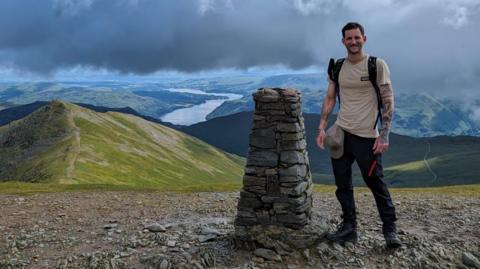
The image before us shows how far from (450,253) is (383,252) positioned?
2861 mm

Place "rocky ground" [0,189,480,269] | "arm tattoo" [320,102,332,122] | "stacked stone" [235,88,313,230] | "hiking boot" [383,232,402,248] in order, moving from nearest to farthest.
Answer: "arm tattoo" [320,102,332,122], "hiking boot" [383,232,402,248], "stacked stone" [235,88,313,230], "rocky ground" [0,189,480,269]

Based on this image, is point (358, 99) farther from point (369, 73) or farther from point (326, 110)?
point (326, 110)

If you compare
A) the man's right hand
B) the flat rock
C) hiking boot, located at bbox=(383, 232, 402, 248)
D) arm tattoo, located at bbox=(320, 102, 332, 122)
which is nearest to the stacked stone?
the flat rock

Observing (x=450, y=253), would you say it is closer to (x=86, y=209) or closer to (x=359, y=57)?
(x=359, y=57)

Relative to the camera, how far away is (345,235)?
17.2 metres

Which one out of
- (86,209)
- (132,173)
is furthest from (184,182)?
(86,209)

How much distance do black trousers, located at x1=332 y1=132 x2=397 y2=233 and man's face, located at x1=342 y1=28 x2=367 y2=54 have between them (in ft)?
9.24

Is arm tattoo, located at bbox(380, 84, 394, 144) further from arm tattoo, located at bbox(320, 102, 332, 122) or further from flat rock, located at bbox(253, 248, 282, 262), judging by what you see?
flat rock, located at bbox(253, 248, 282, 262)

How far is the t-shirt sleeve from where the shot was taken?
1416cm

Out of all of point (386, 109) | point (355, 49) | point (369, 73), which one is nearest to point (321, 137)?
point (386, 109)

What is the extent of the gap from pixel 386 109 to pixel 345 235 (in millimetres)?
5312

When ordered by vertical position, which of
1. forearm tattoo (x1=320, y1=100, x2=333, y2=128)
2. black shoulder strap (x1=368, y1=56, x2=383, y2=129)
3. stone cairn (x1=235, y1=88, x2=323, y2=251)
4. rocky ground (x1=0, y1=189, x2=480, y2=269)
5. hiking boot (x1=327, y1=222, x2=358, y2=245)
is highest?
black shoulder strap (x1=368, y1=56, x2=383, y2=129)

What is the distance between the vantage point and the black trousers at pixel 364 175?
15.1m

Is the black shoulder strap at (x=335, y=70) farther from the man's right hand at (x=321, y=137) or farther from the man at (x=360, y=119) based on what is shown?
the man's right hand at (x=321, y=137)
